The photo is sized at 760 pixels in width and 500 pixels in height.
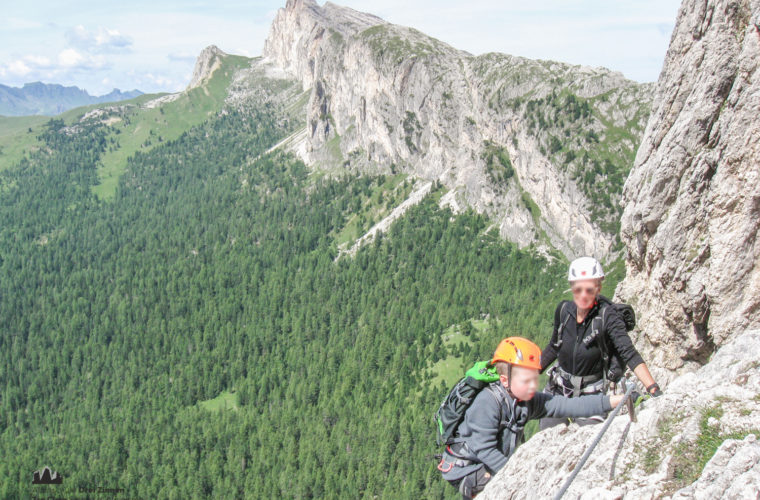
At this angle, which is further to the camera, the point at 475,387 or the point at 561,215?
the point at 561,215

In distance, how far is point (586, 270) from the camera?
13047 mm

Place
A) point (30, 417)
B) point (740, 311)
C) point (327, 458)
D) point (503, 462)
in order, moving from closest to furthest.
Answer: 1. point (503, 462)
2. point (740, 311)
3. point (327, 458)
4. point (30, 417)

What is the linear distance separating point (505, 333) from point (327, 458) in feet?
168

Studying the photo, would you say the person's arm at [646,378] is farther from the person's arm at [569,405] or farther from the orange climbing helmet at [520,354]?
the orange climbing helmet at [520,354]

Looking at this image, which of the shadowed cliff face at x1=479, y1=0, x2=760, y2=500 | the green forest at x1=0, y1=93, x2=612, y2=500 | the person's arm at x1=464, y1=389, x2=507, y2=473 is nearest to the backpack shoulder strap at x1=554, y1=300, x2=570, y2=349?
the shadowed cliff face at x1=479, y1=0, x2=760, y2=500

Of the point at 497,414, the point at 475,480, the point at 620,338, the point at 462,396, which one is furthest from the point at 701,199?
the point at 475,480

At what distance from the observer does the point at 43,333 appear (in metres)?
197

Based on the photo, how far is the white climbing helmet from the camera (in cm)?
1295

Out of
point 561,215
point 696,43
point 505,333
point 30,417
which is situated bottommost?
point 30,417

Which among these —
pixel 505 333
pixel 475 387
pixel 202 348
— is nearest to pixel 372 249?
pixel 202 348

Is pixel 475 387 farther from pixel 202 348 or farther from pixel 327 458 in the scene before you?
pixel 202 348

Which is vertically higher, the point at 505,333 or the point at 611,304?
the point at 611,304

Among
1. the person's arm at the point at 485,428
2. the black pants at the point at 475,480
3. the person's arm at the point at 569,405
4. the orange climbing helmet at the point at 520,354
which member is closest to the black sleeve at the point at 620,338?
the person's arm at the point at 569,405

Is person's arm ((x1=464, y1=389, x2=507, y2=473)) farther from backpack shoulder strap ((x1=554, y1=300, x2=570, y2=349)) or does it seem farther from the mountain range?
backpack shoulder strap ((x1=554, y1=300, x2=570, y2=349))
